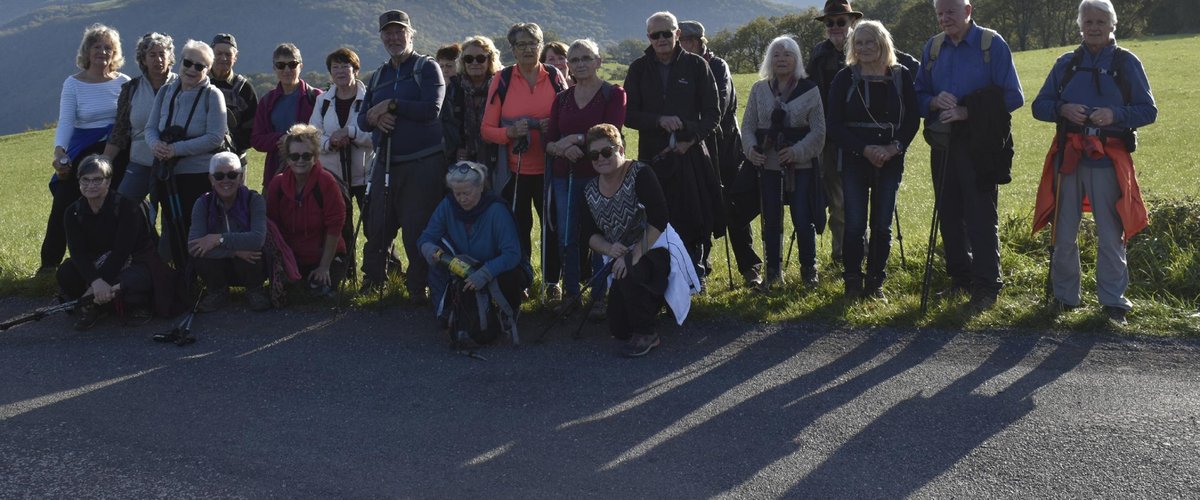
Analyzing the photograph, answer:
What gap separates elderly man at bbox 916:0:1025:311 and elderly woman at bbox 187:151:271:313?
5.18 m

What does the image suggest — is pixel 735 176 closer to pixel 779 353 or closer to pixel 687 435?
pixel 779 353

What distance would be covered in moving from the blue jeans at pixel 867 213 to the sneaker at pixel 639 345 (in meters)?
1.81

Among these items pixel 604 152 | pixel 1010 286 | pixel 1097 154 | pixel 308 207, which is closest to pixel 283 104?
pixel 308 207

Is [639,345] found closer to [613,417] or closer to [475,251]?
[613,417]

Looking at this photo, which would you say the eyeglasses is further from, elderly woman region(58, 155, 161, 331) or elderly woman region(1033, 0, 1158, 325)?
elderly woman region(1033, 0, 1158, 325)

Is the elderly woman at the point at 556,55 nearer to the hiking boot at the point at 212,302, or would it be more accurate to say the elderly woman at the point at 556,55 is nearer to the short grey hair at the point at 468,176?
the short grey hair at the point at 468,176

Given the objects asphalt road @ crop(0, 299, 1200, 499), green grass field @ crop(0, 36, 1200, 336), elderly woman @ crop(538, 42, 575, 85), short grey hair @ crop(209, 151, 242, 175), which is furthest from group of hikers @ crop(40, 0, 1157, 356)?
elderly woman @ crop(538, 42, 575, 85)

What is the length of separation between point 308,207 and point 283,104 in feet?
4.16

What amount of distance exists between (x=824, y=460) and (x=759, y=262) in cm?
378

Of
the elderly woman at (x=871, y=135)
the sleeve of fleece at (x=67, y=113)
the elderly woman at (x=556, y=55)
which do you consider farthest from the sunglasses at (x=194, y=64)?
the elderly woman at (x=871, y=135)

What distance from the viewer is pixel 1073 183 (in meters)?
6.82

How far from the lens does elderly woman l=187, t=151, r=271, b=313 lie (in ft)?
26.0

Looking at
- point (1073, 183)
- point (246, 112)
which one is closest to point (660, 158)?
point (1073, 183)

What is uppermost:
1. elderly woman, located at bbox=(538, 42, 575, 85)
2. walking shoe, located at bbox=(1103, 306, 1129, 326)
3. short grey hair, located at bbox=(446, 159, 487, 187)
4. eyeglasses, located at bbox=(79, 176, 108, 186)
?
elderly woman, located at bbox=(538, 42, 575, 85)
